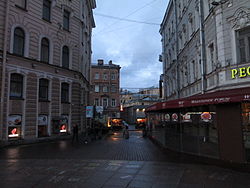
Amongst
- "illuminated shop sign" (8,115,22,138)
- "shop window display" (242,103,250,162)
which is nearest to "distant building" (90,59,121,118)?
"illuminated shop sign" (8,115,22,138)

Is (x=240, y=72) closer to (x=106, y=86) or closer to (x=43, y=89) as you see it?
(x=43, y=89)

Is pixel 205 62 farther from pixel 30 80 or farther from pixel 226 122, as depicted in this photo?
pixel 30 80

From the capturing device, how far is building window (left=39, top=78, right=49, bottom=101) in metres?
18.9

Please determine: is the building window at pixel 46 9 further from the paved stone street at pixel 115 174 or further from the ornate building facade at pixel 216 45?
the paved stone street at pixel 115 174

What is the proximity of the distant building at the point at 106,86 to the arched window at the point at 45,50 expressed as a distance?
3406 cm

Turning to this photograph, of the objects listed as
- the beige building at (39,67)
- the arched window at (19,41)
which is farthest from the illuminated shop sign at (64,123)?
the arched window at (19,41)

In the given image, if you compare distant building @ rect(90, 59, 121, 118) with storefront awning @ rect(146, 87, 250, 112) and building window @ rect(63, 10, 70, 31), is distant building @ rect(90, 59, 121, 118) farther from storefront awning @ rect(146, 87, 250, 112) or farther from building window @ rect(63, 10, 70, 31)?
storefront awning @ rect(146, 87, 250, 112)

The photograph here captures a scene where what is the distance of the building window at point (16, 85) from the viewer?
16.6 meters

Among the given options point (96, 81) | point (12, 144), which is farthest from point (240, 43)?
point (96, 81)

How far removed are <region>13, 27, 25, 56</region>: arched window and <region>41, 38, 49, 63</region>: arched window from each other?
6.86ft

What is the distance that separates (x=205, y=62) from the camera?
50.9ft

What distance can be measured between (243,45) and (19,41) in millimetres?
16274

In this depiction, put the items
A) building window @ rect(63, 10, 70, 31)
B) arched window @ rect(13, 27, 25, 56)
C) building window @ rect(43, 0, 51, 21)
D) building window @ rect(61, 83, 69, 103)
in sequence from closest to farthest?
arched window @ rect(13, 27, 25, 56)
building window @ rect(43, 0, 51, 21)
building window @ rect(61, 83, 69, 103)
building window @ rect(63, 10, 70, 31)

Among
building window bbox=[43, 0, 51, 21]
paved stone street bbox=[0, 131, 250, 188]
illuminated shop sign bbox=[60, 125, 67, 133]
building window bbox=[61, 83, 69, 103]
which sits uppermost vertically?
building window bbox=[43, 0, 51, 21]
